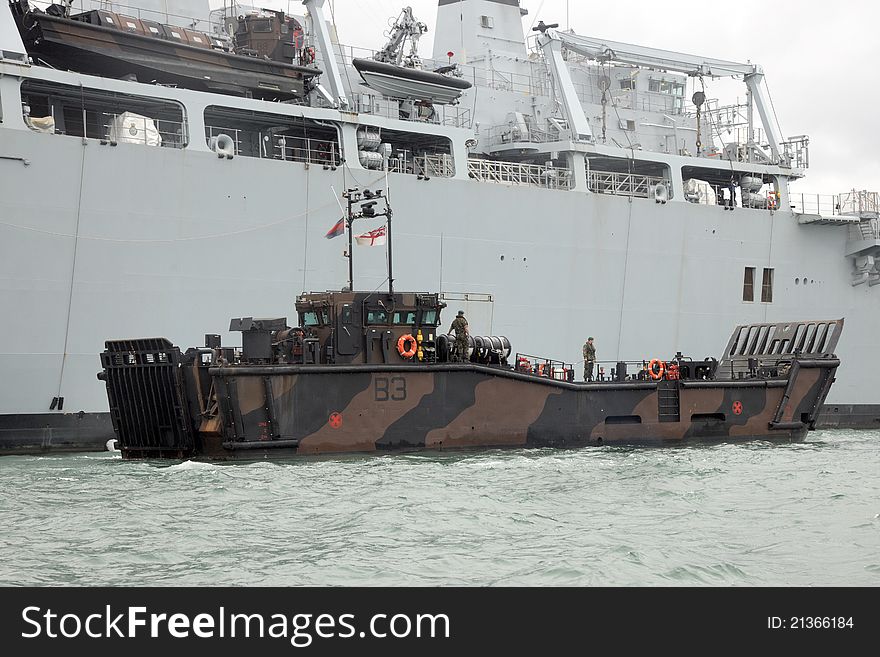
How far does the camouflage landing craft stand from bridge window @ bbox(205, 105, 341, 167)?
5798 millimetres

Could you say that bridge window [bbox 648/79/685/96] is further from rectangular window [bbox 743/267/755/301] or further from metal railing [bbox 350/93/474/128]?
metal railing [bbox 350/93/474/128]

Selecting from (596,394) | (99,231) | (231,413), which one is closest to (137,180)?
(99,231)

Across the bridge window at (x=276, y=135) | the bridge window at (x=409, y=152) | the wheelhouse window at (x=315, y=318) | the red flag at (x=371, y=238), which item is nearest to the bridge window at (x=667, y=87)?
the bridge window at (x=409, y=152)

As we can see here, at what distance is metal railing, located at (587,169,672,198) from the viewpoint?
3145 centimetres

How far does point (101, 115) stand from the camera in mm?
25516

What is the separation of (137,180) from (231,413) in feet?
20.7

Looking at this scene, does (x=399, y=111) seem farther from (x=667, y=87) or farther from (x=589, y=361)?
(x=667, y=87)

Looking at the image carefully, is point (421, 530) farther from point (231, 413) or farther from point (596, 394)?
point (596, 394)

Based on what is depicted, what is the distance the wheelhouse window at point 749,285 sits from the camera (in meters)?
33.3

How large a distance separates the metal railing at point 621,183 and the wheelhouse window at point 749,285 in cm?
326

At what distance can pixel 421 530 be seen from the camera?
1362 centimetres

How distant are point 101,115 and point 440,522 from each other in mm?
15035

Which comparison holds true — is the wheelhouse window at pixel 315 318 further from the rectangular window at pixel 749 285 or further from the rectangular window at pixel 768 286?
the rectangular window at pixel 768 286

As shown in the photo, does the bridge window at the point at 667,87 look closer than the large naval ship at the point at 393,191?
No
